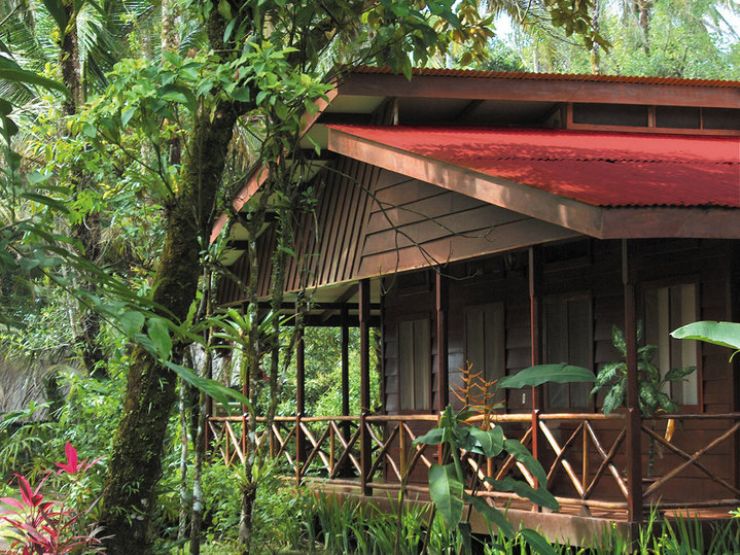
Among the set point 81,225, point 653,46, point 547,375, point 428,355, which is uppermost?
point 653,46

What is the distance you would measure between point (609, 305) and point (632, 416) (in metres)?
3.21

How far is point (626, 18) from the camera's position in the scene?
124 feet

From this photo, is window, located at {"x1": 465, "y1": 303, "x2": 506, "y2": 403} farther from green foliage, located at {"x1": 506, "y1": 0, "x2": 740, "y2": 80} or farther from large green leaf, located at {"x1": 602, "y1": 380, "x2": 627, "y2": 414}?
green foliage, located at {"x1": 506, "y1": 0, "x2": 740, "y2": 80}

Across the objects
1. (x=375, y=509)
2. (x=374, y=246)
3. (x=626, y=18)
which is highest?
(x=626, y=18)

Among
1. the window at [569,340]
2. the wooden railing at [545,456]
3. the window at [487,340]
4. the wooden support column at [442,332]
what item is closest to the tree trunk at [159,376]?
the wooden railing at [545,456]

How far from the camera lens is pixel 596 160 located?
1026 cm

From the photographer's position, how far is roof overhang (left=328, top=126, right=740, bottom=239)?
792 cm

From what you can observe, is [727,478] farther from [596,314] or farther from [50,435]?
[50,435]

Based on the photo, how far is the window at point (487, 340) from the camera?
13086 millimetres

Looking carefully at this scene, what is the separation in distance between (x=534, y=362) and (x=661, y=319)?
74.7 inches

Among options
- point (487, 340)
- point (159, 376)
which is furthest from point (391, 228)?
point (159, 376)

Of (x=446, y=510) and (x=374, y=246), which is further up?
(x=374, y=246)

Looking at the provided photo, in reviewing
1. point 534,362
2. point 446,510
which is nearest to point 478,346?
point 534,362

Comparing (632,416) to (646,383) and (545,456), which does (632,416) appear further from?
(545,456)
